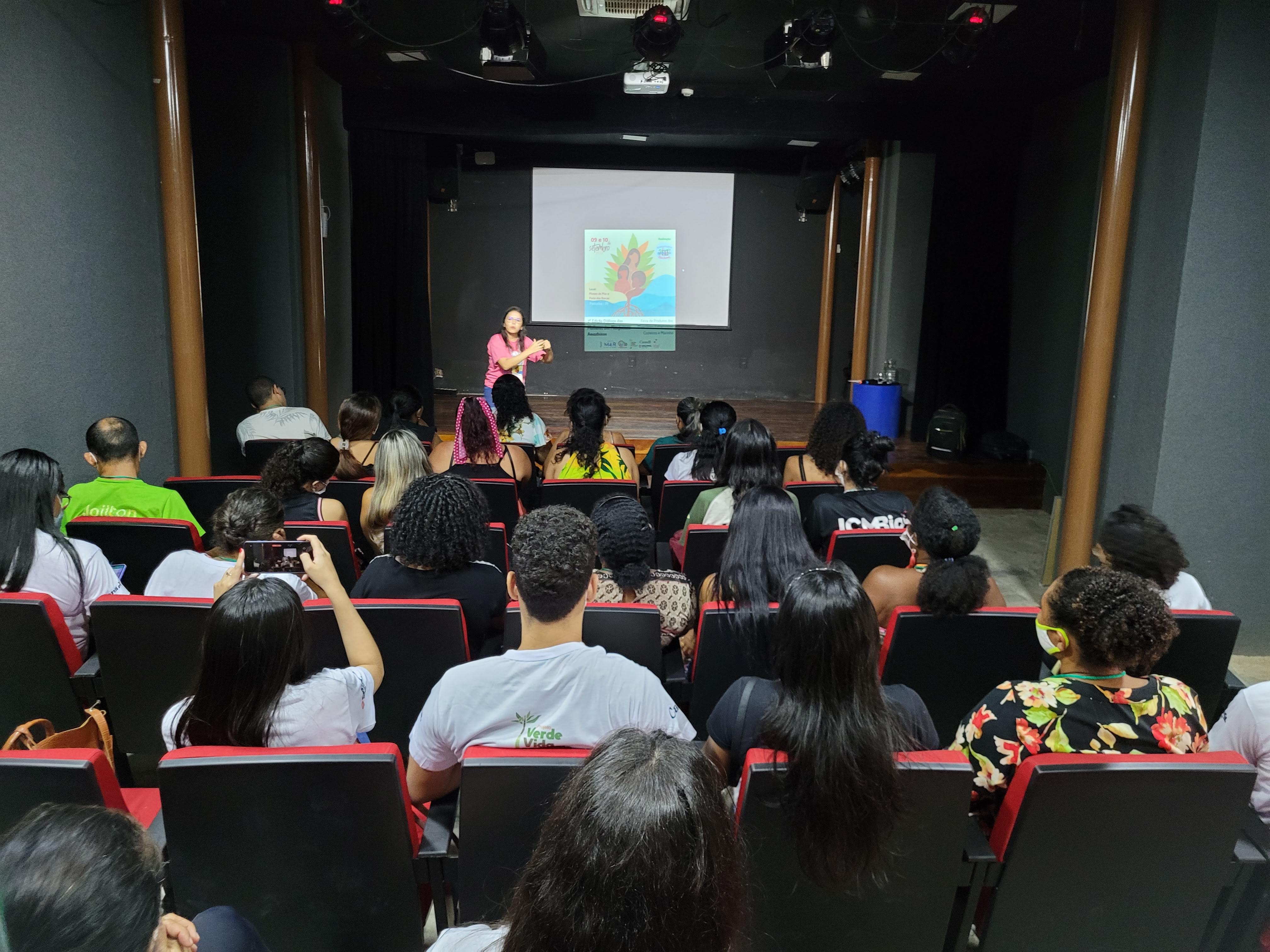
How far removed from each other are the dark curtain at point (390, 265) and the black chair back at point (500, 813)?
7015 mm

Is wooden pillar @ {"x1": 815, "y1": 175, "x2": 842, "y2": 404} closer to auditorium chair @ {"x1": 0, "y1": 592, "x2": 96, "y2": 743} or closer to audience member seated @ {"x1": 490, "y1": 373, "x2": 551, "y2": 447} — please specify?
audience member seated @ {"x1": 490, "y1": 373, "x2": 551, "y2": 447}

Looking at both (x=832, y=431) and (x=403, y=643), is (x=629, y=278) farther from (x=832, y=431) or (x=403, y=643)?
(x=403, y=643)

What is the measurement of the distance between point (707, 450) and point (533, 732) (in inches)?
105

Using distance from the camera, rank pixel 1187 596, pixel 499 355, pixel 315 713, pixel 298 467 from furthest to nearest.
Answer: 1. pixel 499 355
2. pixel 298 467
3. pixel 1187 596
4. pixel 315 713

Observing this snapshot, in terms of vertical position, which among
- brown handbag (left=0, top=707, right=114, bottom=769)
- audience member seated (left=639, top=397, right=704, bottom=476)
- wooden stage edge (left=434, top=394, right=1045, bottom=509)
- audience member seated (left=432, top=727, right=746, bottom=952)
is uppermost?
audience member seated (left=432, top=727, right=746, bottom=952)

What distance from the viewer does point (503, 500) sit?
389 cm

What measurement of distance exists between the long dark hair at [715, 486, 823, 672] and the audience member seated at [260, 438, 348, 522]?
1.51m

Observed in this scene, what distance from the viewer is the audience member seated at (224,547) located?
242 centimetres

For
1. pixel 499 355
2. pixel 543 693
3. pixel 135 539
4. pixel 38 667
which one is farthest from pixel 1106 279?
pixel 38 667

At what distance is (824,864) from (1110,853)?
0.52 meters

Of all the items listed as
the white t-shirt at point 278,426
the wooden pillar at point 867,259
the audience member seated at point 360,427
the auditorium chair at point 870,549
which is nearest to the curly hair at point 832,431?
the auditorium chair at point 870,549

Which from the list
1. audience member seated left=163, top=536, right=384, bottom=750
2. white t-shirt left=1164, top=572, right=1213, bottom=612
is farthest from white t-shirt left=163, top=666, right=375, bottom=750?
white t-shirt left=1164, top=572, right=1213, bottom=612

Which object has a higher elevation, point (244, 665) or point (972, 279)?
point (972, 279)

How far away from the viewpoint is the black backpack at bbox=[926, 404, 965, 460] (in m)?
7.36
